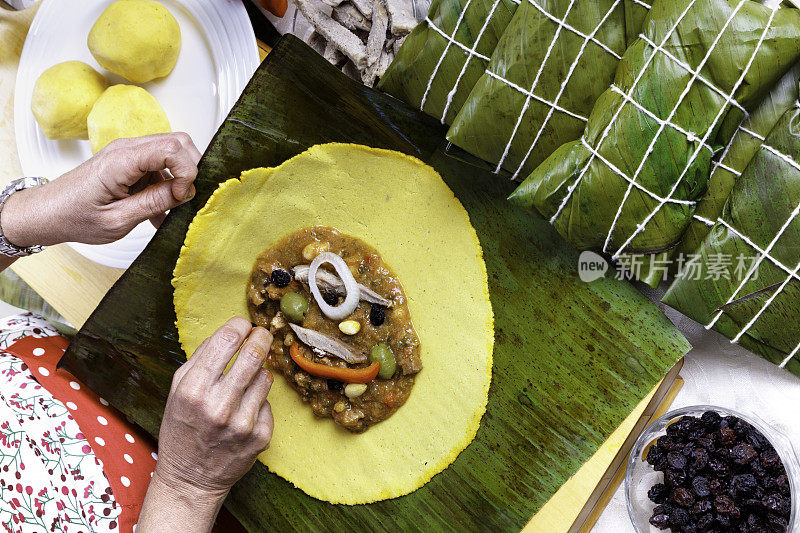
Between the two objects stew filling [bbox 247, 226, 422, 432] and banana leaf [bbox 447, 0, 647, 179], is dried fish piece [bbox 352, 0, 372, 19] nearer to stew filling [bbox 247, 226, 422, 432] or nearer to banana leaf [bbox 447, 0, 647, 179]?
banana leaf [bbox 447, 0, 647, 179]

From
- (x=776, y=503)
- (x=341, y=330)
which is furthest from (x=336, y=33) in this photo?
(x=776, y=503)

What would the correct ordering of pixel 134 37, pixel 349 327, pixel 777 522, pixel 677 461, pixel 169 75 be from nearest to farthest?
pixel 777 522 < pixel 677 461 < pixel 349 327 < pixel 134 37 < pixel 169 75

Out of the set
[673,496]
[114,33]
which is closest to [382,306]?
[673,496]

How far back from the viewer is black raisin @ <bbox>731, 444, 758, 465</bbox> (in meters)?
2.04

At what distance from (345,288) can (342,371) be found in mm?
314

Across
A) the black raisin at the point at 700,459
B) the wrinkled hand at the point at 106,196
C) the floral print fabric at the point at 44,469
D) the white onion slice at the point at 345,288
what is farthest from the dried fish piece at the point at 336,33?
the black raisin at the point at 700,459

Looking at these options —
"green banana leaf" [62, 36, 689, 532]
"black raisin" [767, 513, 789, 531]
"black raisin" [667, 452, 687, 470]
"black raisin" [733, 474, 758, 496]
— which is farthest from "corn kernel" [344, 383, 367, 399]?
"black raisin" [767, 513, 789, 531]

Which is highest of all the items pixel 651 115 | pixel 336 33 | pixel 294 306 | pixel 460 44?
pixel 651 115

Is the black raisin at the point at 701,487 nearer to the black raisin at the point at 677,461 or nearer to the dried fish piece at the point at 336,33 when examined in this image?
the black raisin at the point at 677,461

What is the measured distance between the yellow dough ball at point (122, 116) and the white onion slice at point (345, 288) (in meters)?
0.91

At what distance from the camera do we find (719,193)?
6.57 ft

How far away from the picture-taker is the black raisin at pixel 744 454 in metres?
2.04

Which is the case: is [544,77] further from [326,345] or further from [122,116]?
[122,116]

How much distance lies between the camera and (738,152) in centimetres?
196
